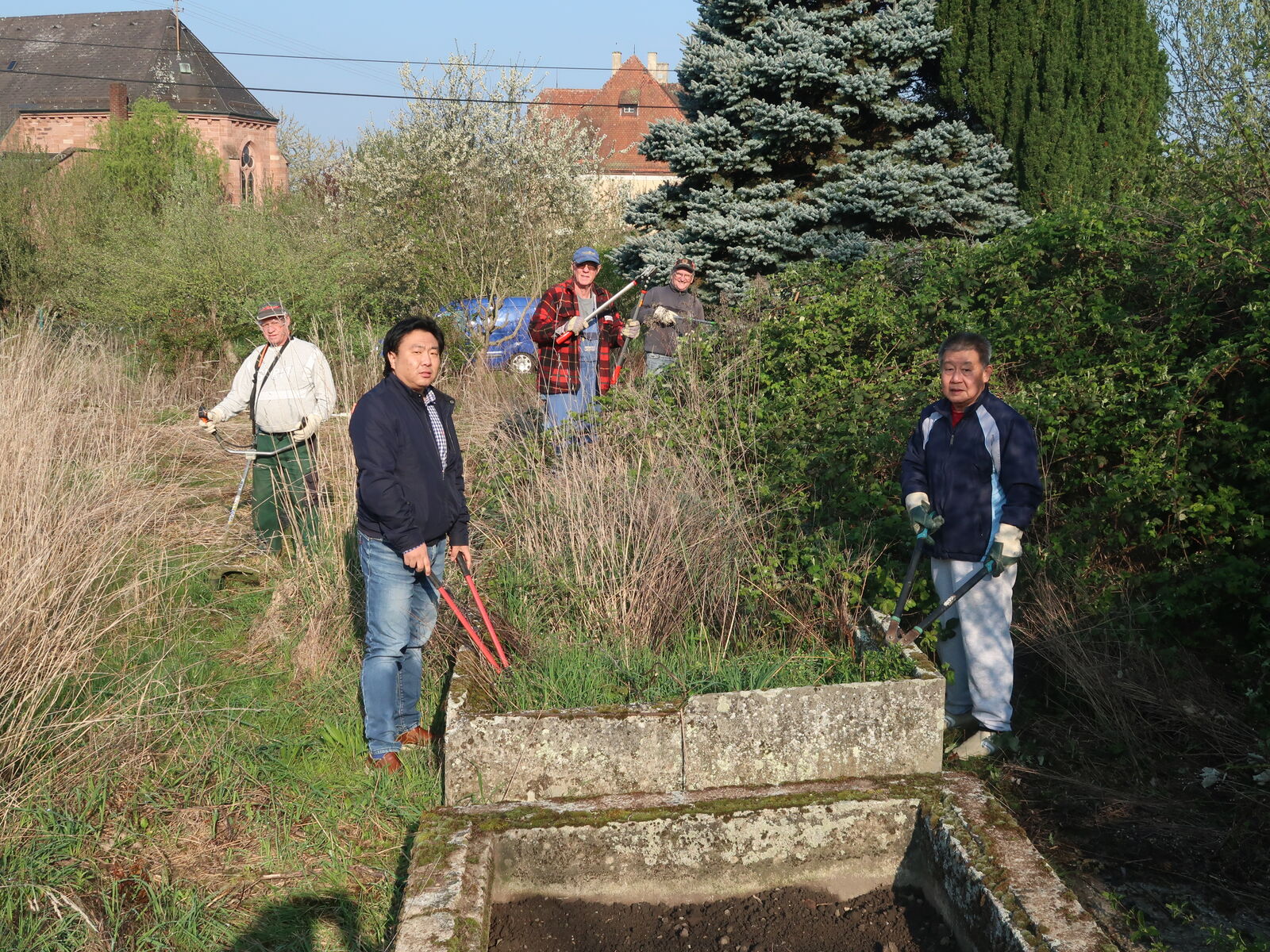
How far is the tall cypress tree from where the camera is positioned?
9.06 m

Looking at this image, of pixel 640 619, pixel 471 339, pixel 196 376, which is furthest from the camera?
pixel 196 376

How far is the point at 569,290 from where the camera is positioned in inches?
289

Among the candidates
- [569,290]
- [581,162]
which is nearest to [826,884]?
[569,290]

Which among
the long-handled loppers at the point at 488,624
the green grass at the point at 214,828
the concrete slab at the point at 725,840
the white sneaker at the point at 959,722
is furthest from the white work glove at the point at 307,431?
the white sneaker at the point at 959,722

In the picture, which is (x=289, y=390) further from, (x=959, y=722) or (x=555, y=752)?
(x=959, y=722)

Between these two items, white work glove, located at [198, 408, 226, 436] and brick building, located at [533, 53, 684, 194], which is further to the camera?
brick building, located at [533, 53, 684, 194]

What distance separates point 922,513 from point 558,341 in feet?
12.3

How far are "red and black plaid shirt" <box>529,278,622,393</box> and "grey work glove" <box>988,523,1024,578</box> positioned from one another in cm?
398

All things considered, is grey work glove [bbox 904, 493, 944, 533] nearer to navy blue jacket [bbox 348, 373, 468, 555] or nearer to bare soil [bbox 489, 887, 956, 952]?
bare soil [bbox 489, 887, 956, 952]

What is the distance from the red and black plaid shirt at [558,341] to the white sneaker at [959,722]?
3812mm

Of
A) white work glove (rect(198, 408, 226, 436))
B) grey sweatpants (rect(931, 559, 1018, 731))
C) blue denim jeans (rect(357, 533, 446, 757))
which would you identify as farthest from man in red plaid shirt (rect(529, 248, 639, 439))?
grey sweatpants (rect(931, 559, 1018, 731))

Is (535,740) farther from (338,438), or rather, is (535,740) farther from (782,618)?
(338,438)

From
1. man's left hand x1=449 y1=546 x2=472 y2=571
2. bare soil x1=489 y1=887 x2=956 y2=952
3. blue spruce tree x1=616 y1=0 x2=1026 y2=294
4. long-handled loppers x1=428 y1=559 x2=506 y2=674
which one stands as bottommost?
bare soil x1=489 y1=887 x2=956 y2=952

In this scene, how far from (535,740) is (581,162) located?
52.1 ft
